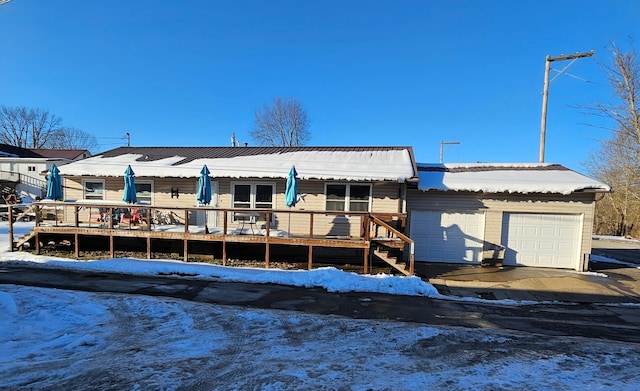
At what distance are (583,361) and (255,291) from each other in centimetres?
602

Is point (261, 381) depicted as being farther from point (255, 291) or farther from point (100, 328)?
point (255, 291)

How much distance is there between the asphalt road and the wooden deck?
2137mm

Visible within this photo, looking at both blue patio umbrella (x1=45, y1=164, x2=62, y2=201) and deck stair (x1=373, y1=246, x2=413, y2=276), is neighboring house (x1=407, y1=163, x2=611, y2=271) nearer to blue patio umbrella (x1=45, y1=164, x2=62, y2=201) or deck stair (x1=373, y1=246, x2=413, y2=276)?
deck stair (x1=373, y1=246, x2=413, y2=276)

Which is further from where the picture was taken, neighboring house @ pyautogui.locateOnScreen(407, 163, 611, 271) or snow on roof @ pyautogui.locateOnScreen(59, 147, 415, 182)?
snow on roof @ pyautogui.locateOnScreen(59, 147, 415, 182)

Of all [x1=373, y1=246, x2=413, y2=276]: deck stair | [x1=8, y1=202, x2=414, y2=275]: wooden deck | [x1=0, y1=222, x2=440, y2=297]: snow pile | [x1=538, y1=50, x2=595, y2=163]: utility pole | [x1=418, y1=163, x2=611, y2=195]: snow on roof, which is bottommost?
[x1=0, y1=222, x2=440, y2=297]: snow pile

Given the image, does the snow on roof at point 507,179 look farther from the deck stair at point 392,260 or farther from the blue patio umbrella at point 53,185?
the blue patio umbrella at point 53,185

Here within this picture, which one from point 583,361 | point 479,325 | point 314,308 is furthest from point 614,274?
point 314,308

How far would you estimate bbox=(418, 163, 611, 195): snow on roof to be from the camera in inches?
443

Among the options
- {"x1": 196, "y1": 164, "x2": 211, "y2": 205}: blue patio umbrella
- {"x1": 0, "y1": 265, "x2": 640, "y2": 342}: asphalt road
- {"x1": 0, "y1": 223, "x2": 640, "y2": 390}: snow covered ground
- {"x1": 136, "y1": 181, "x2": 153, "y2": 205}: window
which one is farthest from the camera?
{"x1": 136, "y1": 181, "x2": 153, "y2": 205}: window

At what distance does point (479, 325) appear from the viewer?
5.66 meters

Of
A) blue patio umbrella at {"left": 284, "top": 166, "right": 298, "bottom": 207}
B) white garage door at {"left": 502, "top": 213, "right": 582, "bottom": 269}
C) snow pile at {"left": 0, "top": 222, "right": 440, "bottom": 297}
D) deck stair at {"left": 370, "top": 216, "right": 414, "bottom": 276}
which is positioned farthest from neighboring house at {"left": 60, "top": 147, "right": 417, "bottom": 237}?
white garage door at {"left": 502, "top": 213, "right": 582, "bottom": 269}

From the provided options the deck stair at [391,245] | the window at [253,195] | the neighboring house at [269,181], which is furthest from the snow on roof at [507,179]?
the window at [253,195]

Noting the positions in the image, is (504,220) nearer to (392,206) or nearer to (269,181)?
(392,206)

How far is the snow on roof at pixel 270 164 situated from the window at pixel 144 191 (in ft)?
2.10
